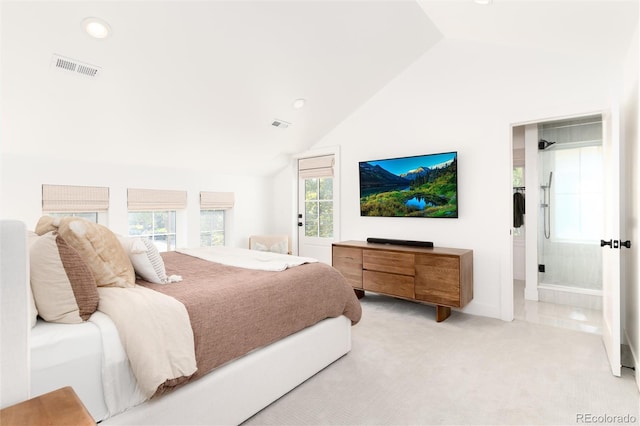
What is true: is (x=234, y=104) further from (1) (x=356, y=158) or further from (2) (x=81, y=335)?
(2) (x=81, y=335)

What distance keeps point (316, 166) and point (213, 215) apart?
5.54 ft

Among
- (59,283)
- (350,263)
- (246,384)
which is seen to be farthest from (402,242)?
(59,283)

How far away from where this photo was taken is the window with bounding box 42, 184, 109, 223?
11.0 ft

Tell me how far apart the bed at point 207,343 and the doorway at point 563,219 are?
246 cm

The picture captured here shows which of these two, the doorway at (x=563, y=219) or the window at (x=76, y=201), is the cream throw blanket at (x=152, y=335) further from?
the doorway at (x=563, y=219)

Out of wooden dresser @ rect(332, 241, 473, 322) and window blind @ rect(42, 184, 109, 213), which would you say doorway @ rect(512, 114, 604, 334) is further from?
window blind @ rect(42, 184, 109, 213)

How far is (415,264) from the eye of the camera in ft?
11.4

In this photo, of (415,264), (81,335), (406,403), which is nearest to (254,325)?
(81,335)

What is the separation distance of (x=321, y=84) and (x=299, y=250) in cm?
266

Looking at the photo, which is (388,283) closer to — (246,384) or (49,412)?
(246,384)

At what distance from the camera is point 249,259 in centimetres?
269

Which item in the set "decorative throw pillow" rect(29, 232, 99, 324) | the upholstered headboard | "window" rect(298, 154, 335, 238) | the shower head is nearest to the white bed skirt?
"decorative throw pillow" rect(29, 232, 99, 324)

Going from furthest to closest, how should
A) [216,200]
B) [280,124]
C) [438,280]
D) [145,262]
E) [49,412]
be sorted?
1. [216,200]
2. [280,124]
3. [438,280]
4. [145,262]
5. [49,412]

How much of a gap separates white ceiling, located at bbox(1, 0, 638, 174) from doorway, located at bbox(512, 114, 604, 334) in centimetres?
128
